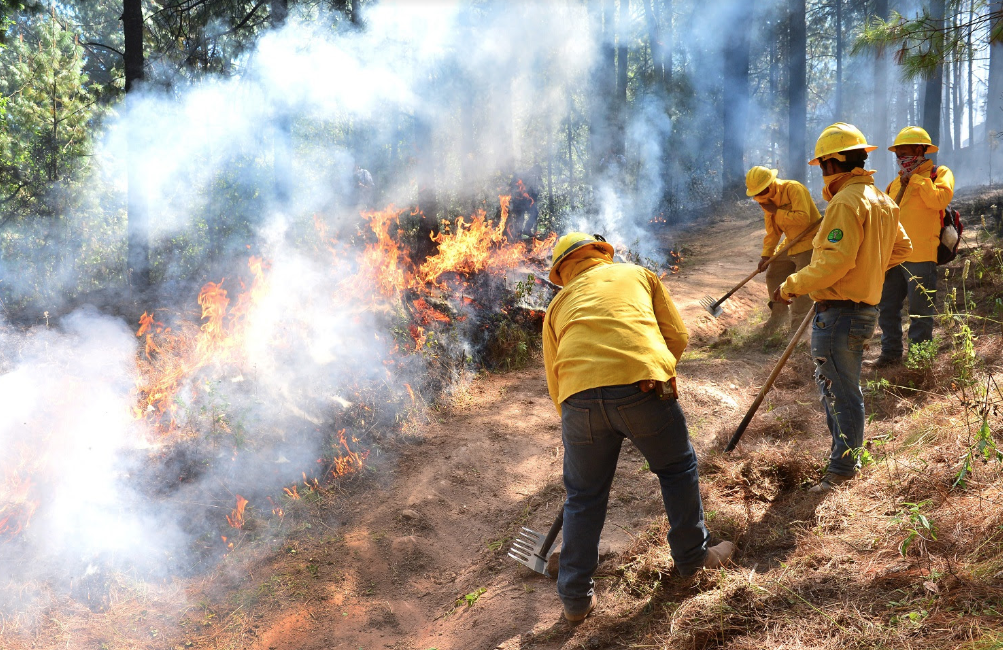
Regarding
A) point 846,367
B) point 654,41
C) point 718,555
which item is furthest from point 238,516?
point 654,41

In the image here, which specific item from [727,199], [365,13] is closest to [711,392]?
[365,13]

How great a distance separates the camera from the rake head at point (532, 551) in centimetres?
363

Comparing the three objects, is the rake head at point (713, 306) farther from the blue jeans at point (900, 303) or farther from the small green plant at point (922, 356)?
the small green plant at point (922, 356)

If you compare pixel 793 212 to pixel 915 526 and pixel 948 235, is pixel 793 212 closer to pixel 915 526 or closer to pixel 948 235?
pixel 948 235

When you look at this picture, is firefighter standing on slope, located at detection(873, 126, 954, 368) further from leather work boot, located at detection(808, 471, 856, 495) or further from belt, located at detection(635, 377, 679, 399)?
belt, located at detection(635, 377, 679, 399)

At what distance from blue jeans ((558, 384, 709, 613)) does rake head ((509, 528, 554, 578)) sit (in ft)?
1.82

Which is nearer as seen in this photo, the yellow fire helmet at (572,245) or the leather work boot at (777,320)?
the yellow fire helmet at (572,245)

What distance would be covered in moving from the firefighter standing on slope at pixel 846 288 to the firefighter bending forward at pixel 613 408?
0.90 m

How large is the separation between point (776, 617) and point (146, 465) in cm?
480

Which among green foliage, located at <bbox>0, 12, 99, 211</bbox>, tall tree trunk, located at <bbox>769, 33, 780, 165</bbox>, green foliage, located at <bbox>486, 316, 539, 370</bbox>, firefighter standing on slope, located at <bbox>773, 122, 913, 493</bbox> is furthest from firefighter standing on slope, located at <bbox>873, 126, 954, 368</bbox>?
tall tree trunk, located at <bbox>769, 33, 780, 165</bbox>

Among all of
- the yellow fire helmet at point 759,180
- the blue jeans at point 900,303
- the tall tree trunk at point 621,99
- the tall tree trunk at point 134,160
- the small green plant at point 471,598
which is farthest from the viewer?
the tall tree trunk at point 621,99

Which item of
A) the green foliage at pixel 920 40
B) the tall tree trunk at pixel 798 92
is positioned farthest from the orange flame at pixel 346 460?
the tall tree trunk at pixel 798 92

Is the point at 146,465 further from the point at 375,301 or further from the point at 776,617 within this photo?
the point at 776,617

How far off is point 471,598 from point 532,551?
0.53 metres
